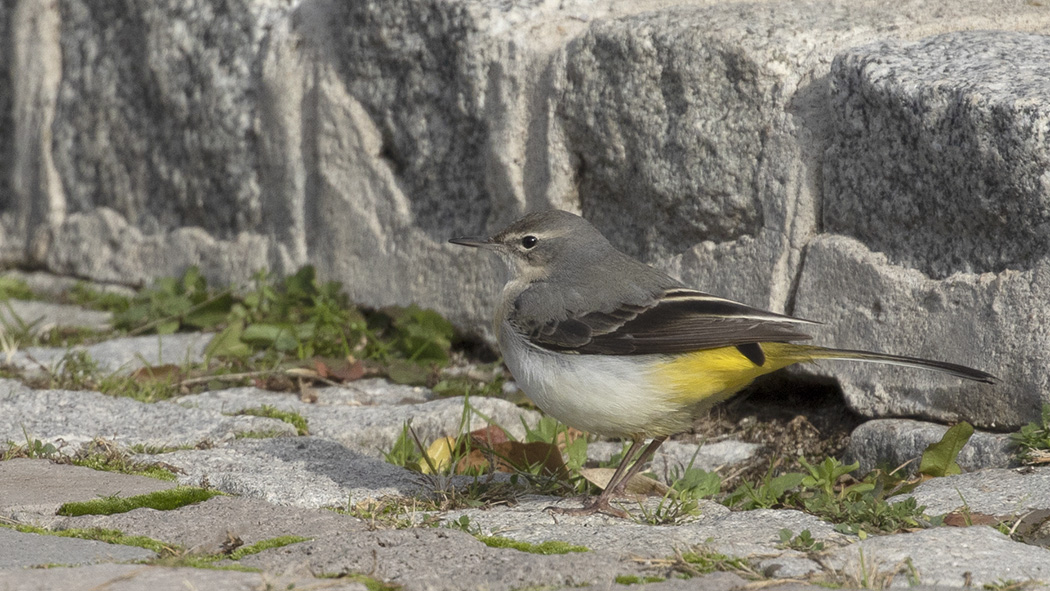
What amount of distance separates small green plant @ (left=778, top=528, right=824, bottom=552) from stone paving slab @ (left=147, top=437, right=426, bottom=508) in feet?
4.91

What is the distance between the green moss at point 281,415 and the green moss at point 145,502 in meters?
1.36

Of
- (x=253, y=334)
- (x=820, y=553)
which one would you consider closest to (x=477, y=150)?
(x=253, y=334)

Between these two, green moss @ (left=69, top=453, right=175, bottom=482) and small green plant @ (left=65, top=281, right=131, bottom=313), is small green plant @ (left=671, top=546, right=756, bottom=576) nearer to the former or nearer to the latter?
green moss @ (left=69, top=453, right=175, bottom=482)

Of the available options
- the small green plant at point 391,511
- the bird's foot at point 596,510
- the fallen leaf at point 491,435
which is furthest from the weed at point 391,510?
the fallen leaf at point 491,435

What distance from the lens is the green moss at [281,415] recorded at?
542cm

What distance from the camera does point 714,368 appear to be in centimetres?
445

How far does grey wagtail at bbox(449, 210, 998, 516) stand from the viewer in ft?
14.5

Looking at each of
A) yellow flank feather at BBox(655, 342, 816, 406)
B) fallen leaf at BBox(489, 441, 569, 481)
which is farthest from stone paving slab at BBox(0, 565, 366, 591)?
fallen leaf at BBox(489, 441, 569, 481)

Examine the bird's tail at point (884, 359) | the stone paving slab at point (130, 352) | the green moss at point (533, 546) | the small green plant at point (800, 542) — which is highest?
the bird's tail at point (884, 359)

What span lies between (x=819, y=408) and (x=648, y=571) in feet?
8.34

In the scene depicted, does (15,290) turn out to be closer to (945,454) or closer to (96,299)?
(96,299)

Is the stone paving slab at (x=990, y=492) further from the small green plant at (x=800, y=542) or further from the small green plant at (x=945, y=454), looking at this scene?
the small green plant at (x=800, y=542)

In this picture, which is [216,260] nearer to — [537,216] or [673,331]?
[537,216]

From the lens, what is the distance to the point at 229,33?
24.5 feet
